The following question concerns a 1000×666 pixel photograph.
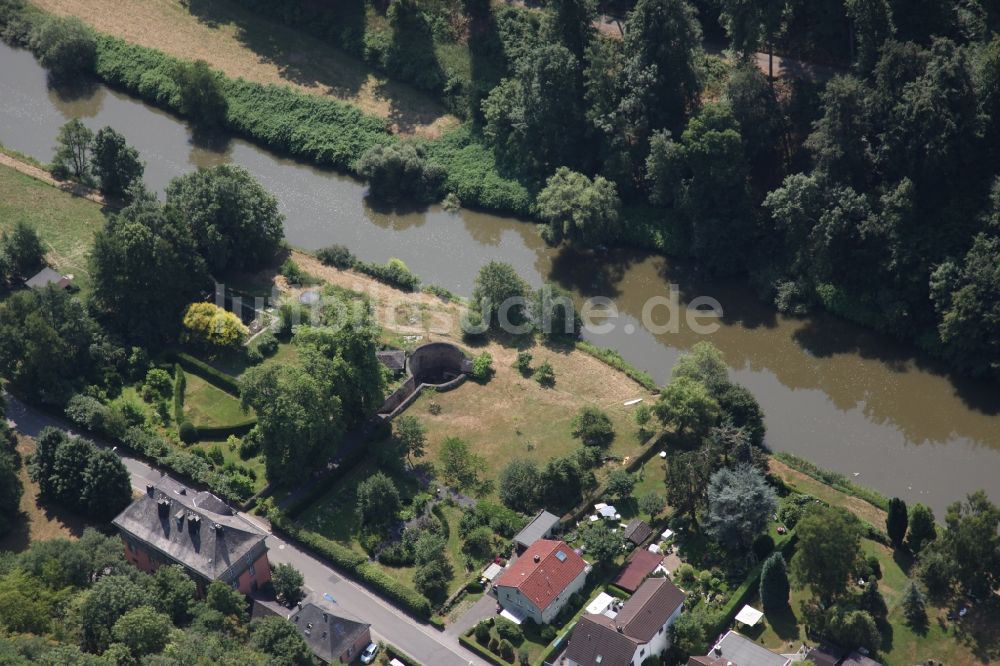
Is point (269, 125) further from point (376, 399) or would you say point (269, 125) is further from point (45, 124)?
point (376, 399)

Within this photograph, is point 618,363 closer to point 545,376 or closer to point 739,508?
point 545,376

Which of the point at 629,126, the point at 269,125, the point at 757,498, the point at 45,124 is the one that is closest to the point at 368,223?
the point at 269,125

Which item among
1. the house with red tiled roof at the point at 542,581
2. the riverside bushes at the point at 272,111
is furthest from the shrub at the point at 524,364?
the riverside bushes at the point at 272,111

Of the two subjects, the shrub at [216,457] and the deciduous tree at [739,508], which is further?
the shrub at [216,457]

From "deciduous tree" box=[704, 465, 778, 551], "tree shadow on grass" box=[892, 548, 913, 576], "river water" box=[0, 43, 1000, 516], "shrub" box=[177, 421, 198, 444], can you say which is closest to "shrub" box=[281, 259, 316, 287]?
"river water" box=[0, 43, 1000, 516]

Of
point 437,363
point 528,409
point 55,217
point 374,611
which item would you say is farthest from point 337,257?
point 374,611

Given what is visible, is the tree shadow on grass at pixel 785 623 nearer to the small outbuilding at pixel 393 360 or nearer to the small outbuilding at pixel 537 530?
the small outbuilding at pixel 537 530
